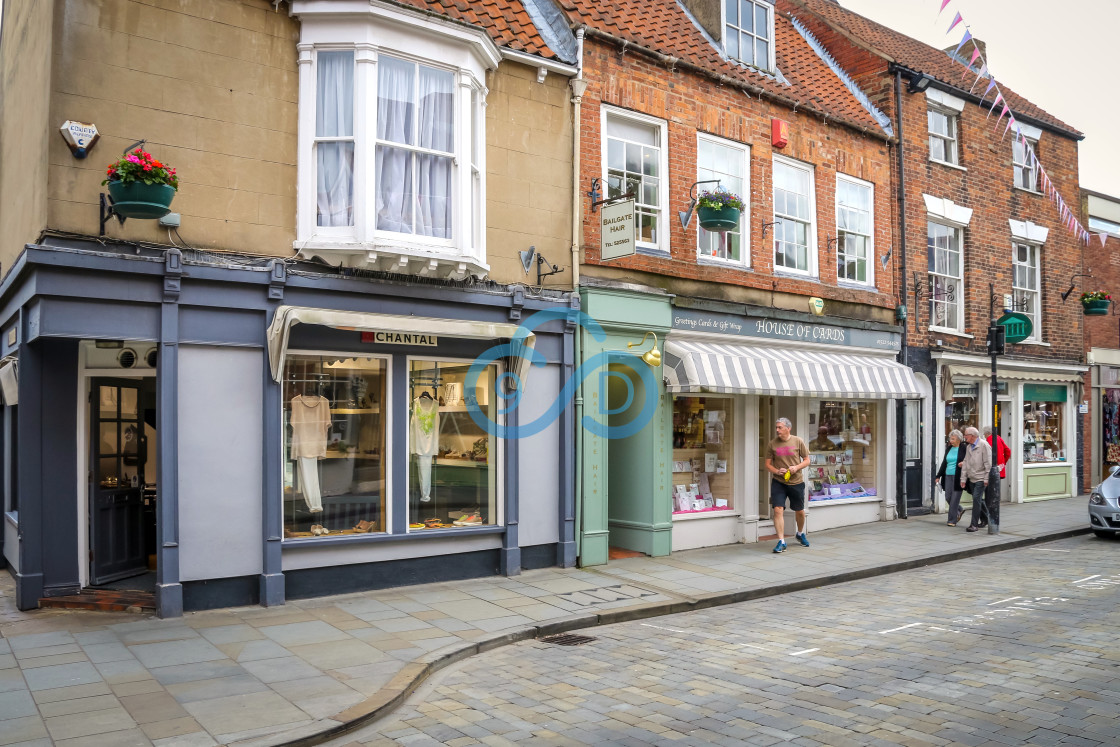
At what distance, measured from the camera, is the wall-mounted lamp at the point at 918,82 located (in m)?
17.2

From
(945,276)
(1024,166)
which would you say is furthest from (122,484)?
(1024,166)

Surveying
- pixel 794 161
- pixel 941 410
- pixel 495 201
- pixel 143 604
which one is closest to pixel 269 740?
pixel 143 604

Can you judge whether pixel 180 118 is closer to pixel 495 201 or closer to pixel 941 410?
pixel 495 201

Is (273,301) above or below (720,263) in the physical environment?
below

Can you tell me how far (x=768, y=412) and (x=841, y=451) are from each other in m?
2.26

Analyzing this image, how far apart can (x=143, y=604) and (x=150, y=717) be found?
3469 millimetres

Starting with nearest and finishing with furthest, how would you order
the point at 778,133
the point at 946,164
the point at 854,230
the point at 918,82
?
1. the point at 778,133
2. the point at 854,230
3. the point at 918,82
4. the point at 946,164

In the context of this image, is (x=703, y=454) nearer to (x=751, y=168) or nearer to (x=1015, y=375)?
(x=751, y=168)

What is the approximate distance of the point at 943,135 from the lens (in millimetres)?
18422

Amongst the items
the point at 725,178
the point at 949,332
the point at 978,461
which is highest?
the point at 725,178

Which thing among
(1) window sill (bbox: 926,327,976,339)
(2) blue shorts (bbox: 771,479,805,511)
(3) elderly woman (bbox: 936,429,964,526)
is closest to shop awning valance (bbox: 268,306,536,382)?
(2) blue shorts (bbox: 771,479,805,511)

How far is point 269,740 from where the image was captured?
544 centimetres

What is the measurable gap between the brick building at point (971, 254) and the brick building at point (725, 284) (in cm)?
91

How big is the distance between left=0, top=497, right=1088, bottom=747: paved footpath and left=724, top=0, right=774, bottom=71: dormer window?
8685 mm
